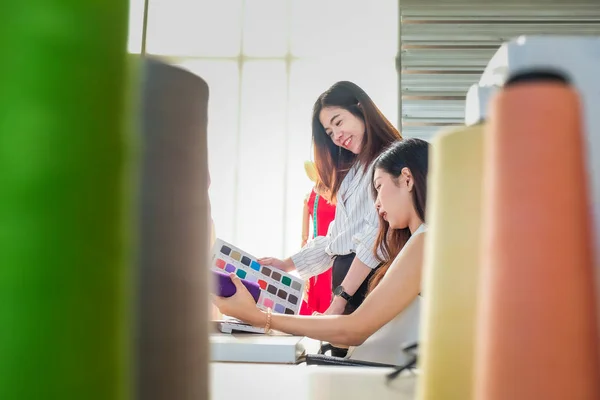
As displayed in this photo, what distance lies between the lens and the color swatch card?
3.79 feet

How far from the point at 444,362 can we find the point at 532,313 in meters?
0.07

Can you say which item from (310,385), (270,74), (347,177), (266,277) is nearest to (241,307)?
(266,277)

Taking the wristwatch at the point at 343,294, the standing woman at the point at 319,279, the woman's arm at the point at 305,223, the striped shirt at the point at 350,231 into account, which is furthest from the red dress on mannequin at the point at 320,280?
the wristwatch at the point at 343,294

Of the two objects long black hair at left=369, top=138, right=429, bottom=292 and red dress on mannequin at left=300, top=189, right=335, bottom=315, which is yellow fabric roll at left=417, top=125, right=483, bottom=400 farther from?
red dress on mannequin at left=300, top=189, right=335, bottom=315

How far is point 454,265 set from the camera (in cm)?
22

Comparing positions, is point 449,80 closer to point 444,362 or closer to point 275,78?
point 275,78

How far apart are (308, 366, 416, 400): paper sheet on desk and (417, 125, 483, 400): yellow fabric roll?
0.21 meters

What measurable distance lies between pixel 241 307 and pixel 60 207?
913 millimetres

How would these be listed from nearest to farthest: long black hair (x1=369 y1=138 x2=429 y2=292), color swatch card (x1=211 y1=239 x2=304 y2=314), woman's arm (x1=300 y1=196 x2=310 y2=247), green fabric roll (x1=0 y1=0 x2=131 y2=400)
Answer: green fabric roll (x1=0 y1=0 x2=131 y2=400) < long black hair (x1=369 y1=138 x2=429 y2=292) < color swatch card (x1=211 y1=239 x2=304 y2=314) < woman's arm (x1=300 y1=196 x2=310 y2=247)

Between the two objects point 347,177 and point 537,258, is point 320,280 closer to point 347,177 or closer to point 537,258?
point 347,177

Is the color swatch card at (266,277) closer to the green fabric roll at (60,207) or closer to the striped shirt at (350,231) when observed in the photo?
the striped shirt at (350,231)

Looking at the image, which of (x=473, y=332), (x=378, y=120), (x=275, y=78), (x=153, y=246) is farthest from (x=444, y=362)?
(x=275, y=78)

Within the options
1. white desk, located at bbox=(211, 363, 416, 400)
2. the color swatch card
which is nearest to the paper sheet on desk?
white desk, located at bbox=(211, 363, 416, 400)

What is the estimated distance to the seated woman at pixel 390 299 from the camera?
975 mm
